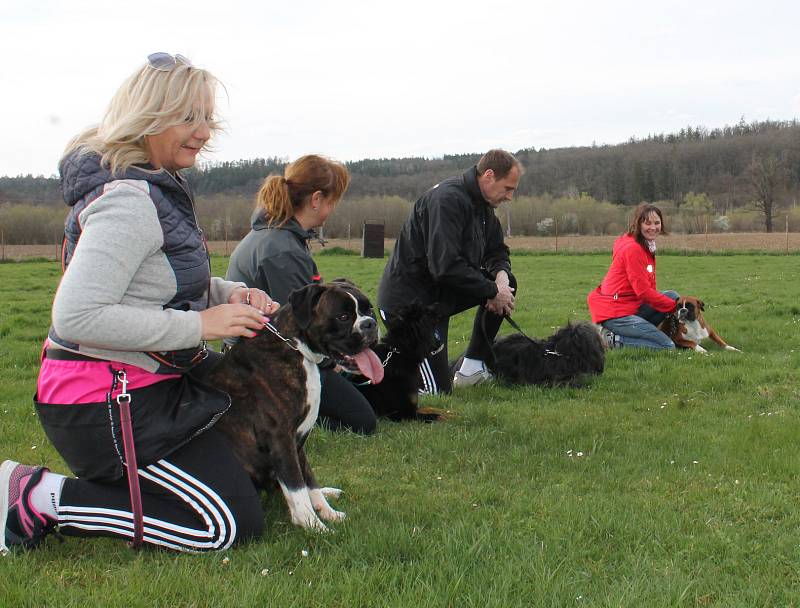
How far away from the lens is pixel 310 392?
3.98 m

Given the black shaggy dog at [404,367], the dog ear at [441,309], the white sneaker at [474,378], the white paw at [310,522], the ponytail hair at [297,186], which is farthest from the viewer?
the white sneaker at [474,378]

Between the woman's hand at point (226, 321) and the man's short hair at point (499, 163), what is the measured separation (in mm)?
4433

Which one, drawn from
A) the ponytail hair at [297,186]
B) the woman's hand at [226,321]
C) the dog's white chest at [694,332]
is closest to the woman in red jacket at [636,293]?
the dog's white chest at [694,332]

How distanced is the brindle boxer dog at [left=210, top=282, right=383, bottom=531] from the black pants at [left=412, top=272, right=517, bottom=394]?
9.47ft

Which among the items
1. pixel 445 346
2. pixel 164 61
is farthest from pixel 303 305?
pixel 445 346

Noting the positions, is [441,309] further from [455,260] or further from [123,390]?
[123,390]

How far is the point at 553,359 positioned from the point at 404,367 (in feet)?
6.17

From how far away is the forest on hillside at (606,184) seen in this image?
73625 mm

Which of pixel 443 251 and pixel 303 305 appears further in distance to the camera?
pixel 443 251

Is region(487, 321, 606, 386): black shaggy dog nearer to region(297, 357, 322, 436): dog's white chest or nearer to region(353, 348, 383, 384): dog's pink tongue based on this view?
region(353, 348, 383, 384): dog's pink tongue

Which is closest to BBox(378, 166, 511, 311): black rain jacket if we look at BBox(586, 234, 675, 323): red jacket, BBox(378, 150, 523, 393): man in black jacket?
BBox(378, 150, 523, 393): man in black jacket

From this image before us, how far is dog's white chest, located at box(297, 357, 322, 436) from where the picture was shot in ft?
13.0

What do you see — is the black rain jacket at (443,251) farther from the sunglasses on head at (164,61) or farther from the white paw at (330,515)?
the sunglasses on head at (164,61)

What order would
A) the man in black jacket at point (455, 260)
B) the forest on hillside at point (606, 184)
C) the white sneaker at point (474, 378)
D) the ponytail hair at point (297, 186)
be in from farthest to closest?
the forest on hillside at point (606, 184) < the white sneaker at point (474, 378) < the man in black jacket at point (455, 260) < the ponytail hair at point (297, 186)
